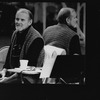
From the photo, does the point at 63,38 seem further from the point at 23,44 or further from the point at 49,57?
the point at 23,44

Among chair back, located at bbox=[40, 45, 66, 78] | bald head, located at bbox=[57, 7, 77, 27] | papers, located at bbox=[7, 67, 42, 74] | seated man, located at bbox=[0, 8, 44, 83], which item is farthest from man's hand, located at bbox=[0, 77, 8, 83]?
bald head, located at bbox=[57, 7, 77, 27]

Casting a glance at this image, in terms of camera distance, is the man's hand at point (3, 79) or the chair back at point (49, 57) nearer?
the chair back at point (49, 57)

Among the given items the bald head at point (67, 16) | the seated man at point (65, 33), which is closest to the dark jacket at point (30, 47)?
the seated man at point (65, 33)

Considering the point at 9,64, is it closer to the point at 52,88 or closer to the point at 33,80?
the point at 33,80

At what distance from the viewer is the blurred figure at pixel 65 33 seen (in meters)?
5.88

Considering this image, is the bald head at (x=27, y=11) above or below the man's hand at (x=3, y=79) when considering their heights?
above

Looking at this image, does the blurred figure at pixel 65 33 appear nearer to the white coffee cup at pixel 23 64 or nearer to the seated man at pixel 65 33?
the seated man at pixel 65 33

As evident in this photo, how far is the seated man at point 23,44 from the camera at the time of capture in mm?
5875

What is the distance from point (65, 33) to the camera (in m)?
6.01

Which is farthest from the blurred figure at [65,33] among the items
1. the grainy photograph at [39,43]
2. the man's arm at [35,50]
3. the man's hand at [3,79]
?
the man's hand at [3,79]

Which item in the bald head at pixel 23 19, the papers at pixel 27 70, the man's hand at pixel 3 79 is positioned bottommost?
the man's hand at pixel 3 79

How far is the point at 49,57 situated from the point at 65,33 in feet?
1.80

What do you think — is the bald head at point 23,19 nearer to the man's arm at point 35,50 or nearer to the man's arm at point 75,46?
the man's arm at point 35,50

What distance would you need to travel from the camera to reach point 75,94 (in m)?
6.07
